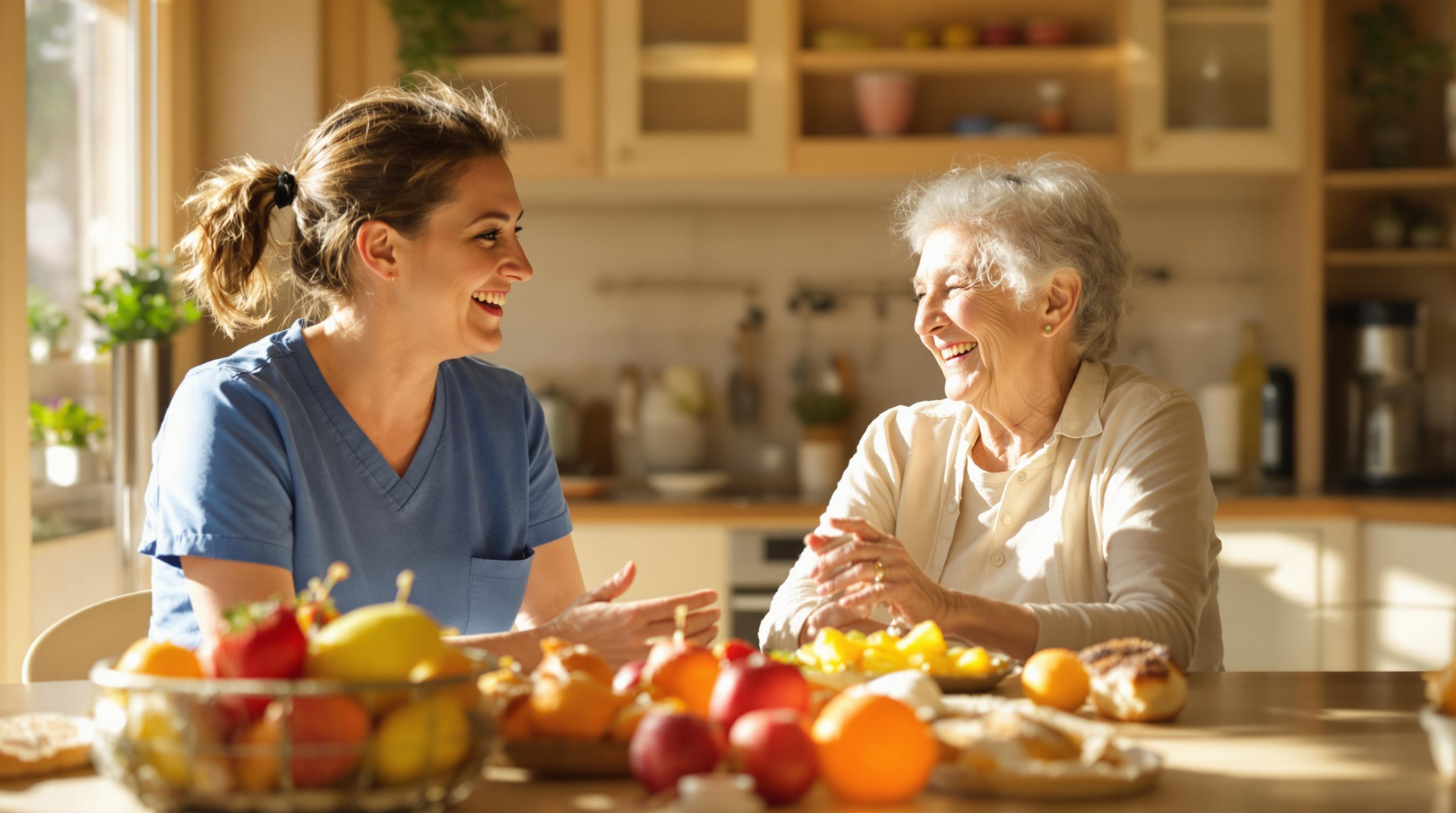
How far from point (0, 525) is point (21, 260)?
0.48 metres

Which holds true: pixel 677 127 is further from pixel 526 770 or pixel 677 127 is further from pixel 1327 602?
pixel 526 770

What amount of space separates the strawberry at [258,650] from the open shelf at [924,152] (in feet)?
8.97

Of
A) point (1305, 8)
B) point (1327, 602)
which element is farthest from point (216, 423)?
point (1305, 8)

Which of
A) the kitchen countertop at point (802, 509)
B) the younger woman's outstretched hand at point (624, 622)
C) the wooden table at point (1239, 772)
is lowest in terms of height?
the kitchen countertop at point (802, 509)

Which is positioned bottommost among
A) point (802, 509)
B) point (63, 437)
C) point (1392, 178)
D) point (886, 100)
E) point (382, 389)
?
point (802, 509)

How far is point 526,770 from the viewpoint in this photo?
2.99 feet

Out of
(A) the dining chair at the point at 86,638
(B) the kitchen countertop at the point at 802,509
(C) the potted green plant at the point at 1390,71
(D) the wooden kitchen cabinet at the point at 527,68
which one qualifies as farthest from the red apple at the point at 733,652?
(C) the potted green plant at the point at 1390,71

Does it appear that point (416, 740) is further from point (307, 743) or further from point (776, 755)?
point (776, 755)

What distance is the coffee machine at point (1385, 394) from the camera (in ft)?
11.0

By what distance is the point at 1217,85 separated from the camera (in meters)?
3.39

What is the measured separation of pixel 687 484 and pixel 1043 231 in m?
1.72

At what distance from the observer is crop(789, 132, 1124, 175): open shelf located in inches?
131

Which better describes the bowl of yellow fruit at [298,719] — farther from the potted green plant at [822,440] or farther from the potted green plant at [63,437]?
the potted green plant at [822,440]

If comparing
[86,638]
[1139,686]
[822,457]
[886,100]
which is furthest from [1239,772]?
[886,100]
